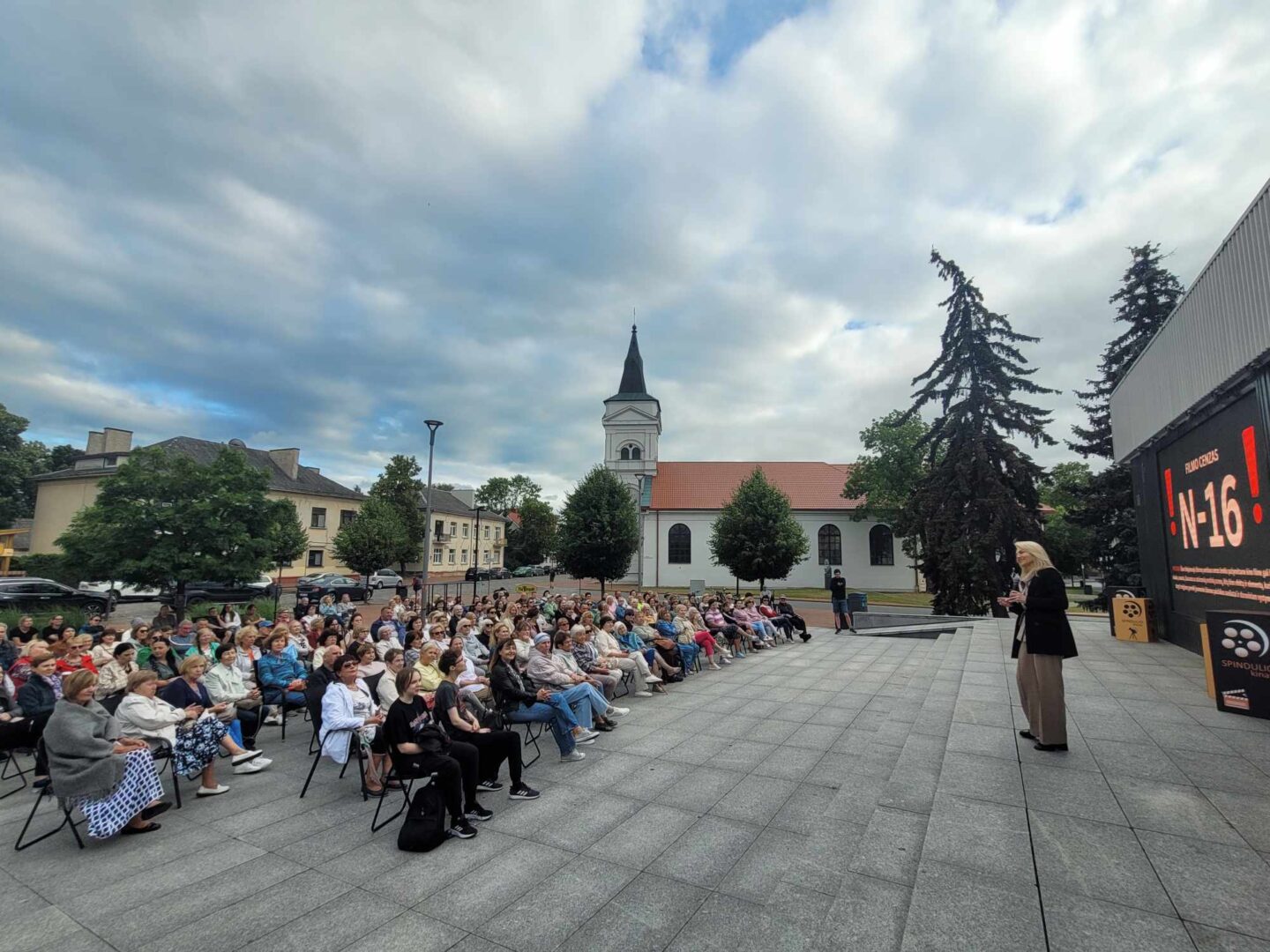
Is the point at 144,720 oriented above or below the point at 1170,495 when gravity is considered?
below

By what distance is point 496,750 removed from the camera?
18.1 feet

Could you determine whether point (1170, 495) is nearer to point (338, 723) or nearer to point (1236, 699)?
point (1236, 699)

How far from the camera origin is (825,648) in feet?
49.8

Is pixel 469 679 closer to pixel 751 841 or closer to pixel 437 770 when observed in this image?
pixel 437 770

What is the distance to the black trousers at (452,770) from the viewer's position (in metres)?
4.52

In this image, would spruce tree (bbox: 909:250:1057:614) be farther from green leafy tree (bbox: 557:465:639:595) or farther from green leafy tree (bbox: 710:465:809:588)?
green leafy tree (bbox: 557:465:639:595)

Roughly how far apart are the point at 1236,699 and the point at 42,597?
3026cm

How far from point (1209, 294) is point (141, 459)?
23.6 meters

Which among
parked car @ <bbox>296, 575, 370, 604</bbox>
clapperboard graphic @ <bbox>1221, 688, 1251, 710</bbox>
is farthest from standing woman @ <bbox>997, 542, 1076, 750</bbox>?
parked car @ <bbox>296, 575, 370, 604</bbox>

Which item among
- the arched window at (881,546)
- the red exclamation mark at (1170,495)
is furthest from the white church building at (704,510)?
the red exclamation mark at (1170,495)

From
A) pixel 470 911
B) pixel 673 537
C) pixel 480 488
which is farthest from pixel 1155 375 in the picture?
pixel 480 488

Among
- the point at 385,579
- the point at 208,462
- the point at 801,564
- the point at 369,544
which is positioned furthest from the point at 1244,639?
the point at 208,462

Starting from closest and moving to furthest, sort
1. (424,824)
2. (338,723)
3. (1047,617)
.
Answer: (424,824)
(1047,617)
(338,723)

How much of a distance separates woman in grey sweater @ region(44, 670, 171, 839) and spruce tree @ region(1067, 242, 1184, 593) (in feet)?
84.1
